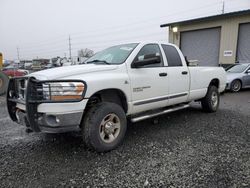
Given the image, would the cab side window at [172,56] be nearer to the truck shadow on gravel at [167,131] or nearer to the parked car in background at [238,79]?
the truck shadow on gravel at [167,131]

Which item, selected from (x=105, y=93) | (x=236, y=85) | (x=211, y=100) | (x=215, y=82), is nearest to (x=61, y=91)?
(x=105, y=93)

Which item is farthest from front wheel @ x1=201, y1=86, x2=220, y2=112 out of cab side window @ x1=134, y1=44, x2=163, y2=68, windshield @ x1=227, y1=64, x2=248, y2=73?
windshield @ x1=227, y1=64, x2=248, y2=73

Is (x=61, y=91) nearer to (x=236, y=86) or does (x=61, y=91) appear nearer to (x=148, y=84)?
(x=148, y=84)

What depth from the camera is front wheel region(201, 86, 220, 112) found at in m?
5.79

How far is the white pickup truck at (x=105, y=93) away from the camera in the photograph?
2.88m

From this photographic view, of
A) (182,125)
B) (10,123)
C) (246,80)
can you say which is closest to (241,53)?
(246,80)

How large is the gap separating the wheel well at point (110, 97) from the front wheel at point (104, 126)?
0.58 ft

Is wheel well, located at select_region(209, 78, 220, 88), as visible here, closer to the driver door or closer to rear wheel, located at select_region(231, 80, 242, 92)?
the driver door

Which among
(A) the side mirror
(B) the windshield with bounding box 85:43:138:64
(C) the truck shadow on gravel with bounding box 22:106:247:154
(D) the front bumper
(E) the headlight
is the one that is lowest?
(C) the truck shadow on gravel with bounding box 22:106:247:154

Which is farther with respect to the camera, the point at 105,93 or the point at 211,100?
the point at 211,100

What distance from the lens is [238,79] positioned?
1030 cm

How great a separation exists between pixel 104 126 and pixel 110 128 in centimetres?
12

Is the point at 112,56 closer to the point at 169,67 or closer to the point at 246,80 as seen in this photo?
the point at 169,67

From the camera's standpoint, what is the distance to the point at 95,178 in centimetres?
266
